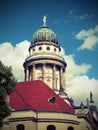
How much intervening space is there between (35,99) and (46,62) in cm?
1841

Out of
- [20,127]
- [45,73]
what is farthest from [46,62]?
[20,127]

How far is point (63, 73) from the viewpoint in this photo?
191ft

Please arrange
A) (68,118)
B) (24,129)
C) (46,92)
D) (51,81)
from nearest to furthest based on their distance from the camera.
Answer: (24,129), (68,118), (46,92), (51,81)

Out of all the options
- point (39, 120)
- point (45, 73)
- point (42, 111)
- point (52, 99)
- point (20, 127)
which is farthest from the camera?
point (45, 73)

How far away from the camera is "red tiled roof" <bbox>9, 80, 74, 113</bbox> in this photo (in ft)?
123

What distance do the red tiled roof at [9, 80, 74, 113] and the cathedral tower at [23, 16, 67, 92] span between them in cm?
1304

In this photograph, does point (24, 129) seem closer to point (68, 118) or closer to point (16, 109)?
point (16, 109)

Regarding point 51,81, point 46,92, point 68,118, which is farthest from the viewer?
point 51,81

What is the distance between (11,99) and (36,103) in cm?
325

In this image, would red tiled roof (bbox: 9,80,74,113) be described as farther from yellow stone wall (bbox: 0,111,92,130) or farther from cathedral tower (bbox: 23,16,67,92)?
cathedral tower (bbox: 23,16,67,92)

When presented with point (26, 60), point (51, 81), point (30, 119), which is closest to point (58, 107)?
point (30, 119)

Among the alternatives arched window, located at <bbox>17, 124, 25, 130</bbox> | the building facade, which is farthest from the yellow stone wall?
arched window, located at <bbox>17, 124, 25, 130</bbox>

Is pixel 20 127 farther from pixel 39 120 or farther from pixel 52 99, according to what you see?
pixel 52 99

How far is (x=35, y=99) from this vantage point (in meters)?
39.0
